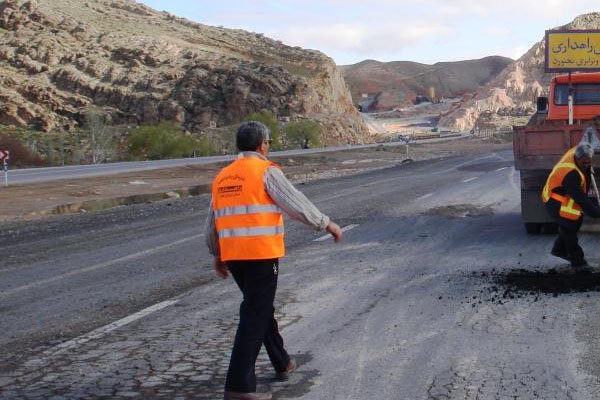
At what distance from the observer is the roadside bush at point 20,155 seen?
1815 inches

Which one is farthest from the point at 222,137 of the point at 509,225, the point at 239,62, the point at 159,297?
the point at 159,297

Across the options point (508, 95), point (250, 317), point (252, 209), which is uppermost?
point (508, 95)

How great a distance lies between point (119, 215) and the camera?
1958 cm

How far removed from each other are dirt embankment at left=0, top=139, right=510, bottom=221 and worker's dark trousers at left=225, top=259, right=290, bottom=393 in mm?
16880

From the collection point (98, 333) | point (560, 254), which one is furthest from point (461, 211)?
point (98, 333)

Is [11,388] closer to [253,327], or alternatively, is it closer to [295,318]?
[253,327]

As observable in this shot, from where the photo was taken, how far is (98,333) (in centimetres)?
703

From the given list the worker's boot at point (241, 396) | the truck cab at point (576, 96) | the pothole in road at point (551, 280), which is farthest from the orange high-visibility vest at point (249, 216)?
the truck cab at point (576, 96)

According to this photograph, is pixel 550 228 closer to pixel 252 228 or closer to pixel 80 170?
pixel 252 228

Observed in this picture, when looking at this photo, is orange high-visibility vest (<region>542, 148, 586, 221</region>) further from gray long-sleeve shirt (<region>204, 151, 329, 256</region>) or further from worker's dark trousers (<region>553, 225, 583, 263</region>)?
gray long-sleeve shirt (<region>204, 151, 329, 256</region>)

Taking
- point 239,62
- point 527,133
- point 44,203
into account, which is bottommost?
point 44,203

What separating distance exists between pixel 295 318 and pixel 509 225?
24.5 ft

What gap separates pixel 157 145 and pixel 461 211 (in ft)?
128

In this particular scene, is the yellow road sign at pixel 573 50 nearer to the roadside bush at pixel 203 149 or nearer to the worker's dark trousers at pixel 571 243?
the worker's dark trousers at pixel 571 243
